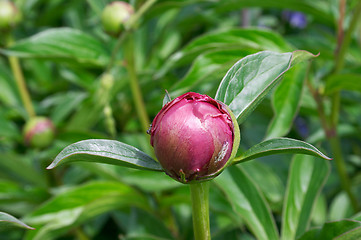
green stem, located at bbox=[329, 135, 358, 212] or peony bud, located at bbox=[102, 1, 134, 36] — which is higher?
peony bud, located at bbox=[102, 1, 134, 36]

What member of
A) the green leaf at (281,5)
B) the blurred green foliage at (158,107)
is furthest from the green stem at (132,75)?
the green leaf at (281,5)

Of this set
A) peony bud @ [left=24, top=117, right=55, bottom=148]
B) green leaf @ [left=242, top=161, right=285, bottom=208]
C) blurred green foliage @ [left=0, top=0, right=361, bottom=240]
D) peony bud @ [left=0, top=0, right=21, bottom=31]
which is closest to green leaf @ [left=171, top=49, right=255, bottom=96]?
blurred green foliage @ [left=0, top=0, right=361, bottom=240]

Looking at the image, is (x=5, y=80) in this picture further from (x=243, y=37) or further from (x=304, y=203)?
(x=304, y=203)

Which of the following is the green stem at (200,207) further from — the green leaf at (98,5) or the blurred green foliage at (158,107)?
the green leaf at (98,5)

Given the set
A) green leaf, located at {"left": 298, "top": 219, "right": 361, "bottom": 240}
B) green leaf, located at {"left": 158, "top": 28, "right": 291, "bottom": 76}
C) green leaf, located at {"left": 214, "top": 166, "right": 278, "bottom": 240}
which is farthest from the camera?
green leaf, located at {"left": 158, "top": 28, "right": 291, "bottom": 76}

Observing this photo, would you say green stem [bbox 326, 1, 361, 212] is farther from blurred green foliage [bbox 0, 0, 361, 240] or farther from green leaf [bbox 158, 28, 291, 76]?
green leaf [bbox 158, 28, 291, 76]

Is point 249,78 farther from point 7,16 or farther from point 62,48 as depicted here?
point 7,16
